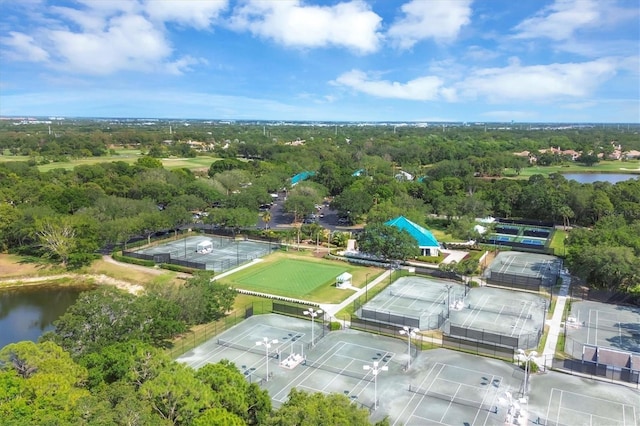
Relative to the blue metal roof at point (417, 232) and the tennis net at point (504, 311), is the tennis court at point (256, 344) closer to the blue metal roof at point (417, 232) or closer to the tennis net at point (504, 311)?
the tennis net at point (504, 311)

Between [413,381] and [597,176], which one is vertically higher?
[597,176]

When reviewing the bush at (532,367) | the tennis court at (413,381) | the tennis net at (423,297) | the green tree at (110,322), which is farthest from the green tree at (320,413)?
the tennis net at (423,297)

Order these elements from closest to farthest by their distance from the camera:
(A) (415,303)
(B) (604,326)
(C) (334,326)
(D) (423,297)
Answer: (C) (334,326), (B) (604,326), (A) (415,303), (D) (423,297)

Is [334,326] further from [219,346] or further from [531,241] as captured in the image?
[531,241]

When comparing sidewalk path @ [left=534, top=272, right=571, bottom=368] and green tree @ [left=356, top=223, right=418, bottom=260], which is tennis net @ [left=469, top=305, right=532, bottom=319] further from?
green tree @ [left=356, top=223, right=418, bottom=260]

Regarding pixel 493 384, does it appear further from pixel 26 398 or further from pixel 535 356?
pixel 26 398

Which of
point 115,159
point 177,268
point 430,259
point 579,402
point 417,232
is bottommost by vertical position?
point 177,268

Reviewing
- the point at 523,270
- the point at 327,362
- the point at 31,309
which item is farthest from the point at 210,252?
the point at 523,270
